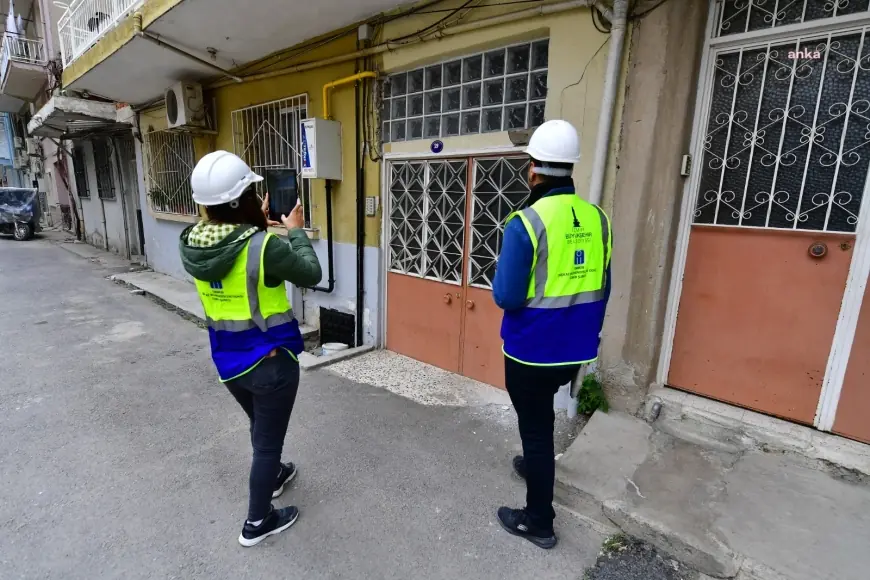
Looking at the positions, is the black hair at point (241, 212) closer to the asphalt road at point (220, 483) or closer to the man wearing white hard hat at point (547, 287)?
the man wearing white hard hat at point (547, 287)

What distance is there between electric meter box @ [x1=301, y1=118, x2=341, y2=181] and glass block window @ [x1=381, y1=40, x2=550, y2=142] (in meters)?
0.62

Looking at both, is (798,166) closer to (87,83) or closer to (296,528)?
(296,528)

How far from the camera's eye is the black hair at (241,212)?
1951 millimetres

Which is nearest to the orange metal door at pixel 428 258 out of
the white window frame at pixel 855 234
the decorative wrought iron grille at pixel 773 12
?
the white window frame at pixel 855 234

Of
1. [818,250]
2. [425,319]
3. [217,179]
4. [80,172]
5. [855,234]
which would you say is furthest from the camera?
[80,172]

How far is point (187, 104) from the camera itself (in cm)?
632

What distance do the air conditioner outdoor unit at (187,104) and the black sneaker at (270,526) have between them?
6.06 metres

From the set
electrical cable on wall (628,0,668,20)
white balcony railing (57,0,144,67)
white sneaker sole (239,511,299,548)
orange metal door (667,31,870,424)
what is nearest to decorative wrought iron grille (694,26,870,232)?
orange metal door (667,31,870,424)

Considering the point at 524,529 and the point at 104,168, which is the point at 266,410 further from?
the point at 104,168

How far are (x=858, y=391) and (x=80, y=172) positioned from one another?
56.3ft

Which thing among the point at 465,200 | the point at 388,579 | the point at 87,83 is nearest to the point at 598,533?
the point at 388,579

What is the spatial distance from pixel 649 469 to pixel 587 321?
1179 mm

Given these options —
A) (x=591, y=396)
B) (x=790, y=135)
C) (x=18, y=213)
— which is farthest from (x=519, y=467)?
(x=18, y=213)

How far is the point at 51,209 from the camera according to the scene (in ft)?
62.0
